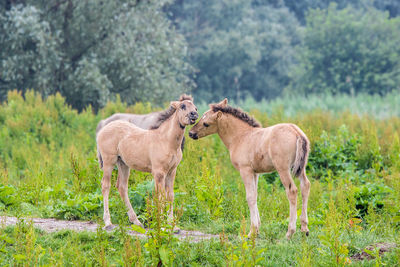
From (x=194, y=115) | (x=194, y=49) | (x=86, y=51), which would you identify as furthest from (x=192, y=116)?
(x=194, y=49)

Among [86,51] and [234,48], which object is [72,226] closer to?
[86,51]

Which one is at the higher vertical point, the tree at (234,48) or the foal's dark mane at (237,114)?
the foal's dark mane at (237,114)

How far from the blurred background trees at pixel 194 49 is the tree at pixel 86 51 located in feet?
0.17

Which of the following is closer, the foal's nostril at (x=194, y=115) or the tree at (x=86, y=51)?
the foal's nostril at (x=194, y=115)

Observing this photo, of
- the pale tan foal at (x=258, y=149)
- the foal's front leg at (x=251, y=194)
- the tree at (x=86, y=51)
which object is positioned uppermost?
the pale tan foal at (x=258, y=149)

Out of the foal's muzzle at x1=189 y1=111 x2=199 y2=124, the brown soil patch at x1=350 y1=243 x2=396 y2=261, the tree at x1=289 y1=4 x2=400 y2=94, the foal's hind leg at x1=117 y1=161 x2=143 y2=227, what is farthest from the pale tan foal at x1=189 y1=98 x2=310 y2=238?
the tree at x1=289 y1=4 x2=400 y2=94

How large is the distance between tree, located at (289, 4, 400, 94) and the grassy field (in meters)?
24.3

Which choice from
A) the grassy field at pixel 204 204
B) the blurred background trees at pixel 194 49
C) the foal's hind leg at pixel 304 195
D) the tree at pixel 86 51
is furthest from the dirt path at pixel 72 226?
the tree at pixel 86 51

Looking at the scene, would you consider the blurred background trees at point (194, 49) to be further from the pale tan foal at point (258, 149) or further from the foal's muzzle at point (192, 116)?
the foal's muzzle at point (192, 116)

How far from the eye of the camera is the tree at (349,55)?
134ft

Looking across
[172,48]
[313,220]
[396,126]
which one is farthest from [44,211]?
[172,48]

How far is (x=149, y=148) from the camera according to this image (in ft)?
25.2

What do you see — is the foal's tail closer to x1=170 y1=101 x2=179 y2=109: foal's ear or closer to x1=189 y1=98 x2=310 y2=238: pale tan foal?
x1=189 y1=98 x2=310 y2=238: pale tan foal

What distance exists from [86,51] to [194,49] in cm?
A: 1916
